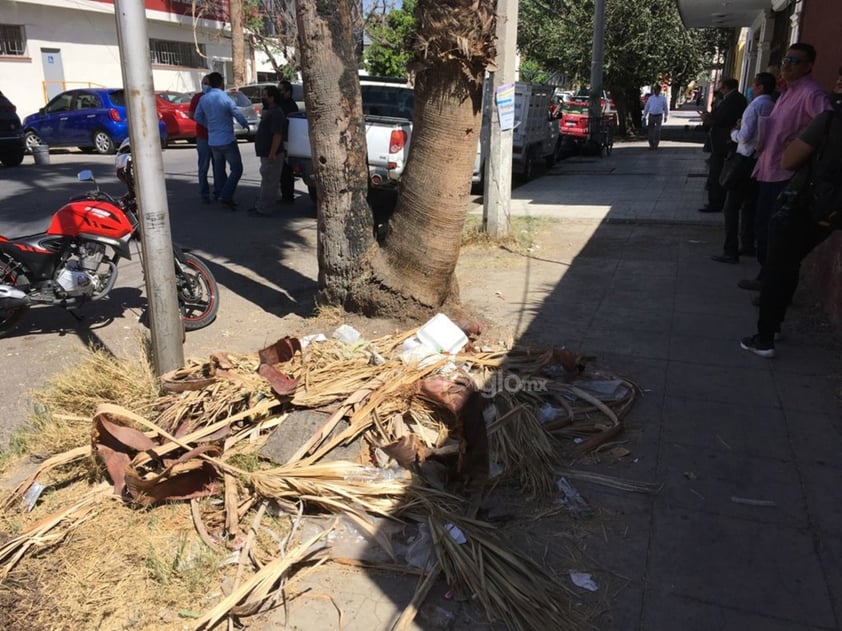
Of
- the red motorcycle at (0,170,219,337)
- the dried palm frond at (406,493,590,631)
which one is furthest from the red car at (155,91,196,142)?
the dried palm frond at (406,493,590,631)

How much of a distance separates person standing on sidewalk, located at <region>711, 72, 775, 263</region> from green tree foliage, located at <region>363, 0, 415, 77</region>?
27125mm

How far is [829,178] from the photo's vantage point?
14.5 feet

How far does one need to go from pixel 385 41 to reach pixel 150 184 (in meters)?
31.8

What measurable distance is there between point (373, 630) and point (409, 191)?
344 cm

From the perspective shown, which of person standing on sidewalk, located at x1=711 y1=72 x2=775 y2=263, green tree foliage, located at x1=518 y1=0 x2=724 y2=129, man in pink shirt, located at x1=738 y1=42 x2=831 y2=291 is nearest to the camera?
man in pink shirt, located at x1=738 y1=42 x2=831 y2=291

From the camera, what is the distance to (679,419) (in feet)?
13.9

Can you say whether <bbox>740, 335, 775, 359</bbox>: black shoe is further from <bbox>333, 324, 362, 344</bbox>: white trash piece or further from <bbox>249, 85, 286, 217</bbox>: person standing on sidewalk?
<bbox>249, 85, 286, 217</bbox>: person standing on sidewalk

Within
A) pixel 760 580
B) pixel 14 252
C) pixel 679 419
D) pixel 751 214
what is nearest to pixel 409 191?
pixel 679 419

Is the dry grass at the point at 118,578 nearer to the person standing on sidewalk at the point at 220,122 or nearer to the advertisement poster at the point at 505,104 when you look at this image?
the advertisement poster at the point at 505,104

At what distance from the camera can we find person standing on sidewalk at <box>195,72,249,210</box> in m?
10.5

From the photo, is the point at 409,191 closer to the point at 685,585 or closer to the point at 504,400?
the point at 504,400

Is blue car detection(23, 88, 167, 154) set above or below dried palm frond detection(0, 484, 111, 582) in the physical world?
above

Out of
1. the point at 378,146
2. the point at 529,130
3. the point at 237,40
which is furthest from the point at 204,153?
the point at 237,40

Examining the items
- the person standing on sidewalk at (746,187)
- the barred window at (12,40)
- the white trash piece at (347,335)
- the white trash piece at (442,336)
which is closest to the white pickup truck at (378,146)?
the person standing on sidewalk at (746,187)
